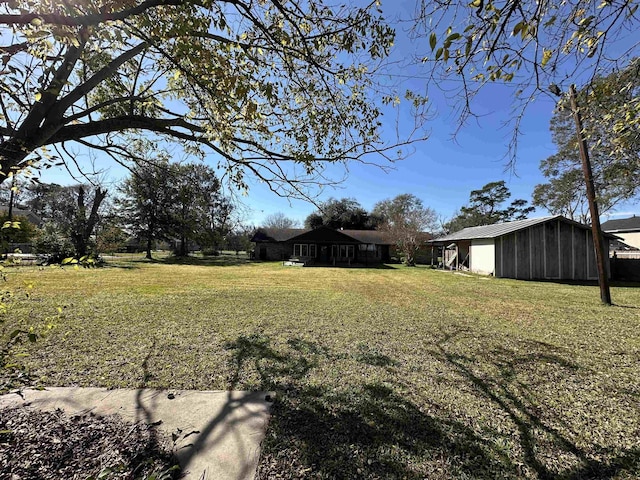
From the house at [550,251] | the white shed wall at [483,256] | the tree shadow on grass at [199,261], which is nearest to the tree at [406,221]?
the white shed wall at [483,256]

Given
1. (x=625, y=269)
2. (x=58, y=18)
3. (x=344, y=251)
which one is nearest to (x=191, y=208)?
(x=58, y=18)

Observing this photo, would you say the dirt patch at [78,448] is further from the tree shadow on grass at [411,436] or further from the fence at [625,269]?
the fence at [625,269]

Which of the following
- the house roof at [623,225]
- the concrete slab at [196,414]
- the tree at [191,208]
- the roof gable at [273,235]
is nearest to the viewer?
the concrete slab at [196,414]

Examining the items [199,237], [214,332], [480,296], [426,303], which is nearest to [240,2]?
[199,237]

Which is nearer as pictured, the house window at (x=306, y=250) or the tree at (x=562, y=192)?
the tree at (x=562, y=192)

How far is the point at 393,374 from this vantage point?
3.57 metres

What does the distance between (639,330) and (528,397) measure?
515cm

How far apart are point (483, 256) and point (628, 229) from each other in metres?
29.2

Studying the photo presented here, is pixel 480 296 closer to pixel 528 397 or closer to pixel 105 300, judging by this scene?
pixel 528 397

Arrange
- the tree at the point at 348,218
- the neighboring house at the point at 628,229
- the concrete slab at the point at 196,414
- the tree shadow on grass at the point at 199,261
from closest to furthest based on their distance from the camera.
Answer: the concrete slab at the point at 196,414
the tree shadow on grass at the point at 199,261
the neighboring house at the point at 628,229
the tree at the point at 348,218

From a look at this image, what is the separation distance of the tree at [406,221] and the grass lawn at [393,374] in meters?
19.5

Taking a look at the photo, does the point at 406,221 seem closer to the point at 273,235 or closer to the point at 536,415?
the point at 273,235

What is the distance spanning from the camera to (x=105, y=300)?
7691mm

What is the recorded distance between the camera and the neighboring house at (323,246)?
28219 mm
